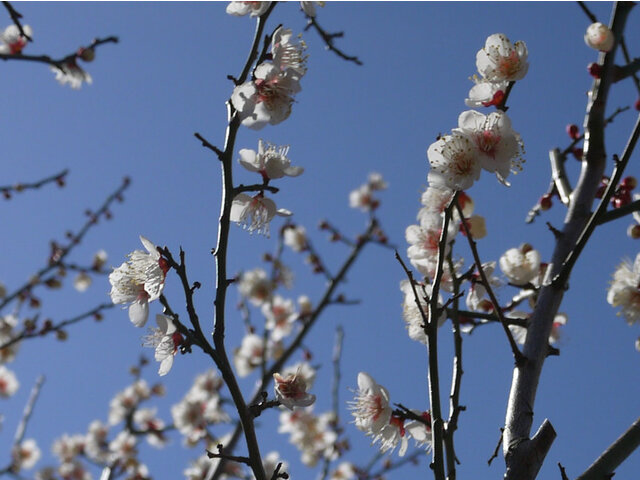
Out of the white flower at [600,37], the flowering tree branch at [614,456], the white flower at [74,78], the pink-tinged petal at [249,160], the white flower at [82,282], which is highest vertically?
the white flower at [82,282]

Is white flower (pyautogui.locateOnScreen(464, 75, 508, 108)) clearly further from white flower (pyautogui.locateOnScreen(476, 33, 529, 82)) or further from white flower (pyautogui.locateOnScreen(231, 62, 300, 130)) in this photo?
white flower (pyautogui.locateOnScreen(231, 62, 300, 130))

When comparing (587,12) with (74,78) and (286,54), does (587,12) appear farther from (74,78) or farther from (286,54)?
(74,78)

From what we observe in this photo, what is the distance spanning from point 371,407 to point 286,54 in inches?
36.8

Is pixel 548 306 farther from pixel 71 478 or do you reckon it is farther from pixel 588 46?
pixel 71 478

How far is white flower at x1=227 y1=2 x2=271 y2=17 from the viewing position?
64.9 inches

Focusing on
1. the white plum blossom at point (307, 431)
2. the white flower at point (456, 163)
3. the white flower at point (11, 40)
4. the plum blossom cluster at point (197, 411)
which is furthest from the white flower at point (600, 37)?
the white plum blossom at point (307, 431)

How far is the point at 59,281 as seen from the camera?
4.64 metres

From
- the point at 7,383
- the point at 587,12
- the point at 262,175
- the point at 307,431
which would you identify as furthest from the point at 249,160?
the point at 7,383

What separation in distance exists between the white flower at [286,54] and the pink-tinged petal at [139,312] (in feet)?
2.13

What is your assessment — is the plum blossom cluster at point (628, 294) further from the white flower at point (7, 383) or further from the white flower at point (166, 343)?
the white flower at point (7, 383)

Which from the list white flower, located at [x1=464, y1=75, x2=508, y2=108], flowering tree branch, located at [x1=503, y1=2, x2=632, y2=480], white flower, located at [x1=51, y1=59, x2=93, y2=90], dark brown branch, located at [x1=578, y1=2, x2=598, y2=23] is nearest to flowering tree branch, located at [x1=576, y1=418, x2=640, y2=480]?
flowering tree branch, located at [x1=503, y1=2, x2=632, y2=480]

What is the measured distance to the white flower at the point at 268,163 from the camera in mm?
1570

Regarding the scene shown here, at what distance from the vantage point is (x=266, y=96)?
1.51 m

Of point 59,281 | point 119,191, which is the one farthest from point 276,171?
point 119,191
